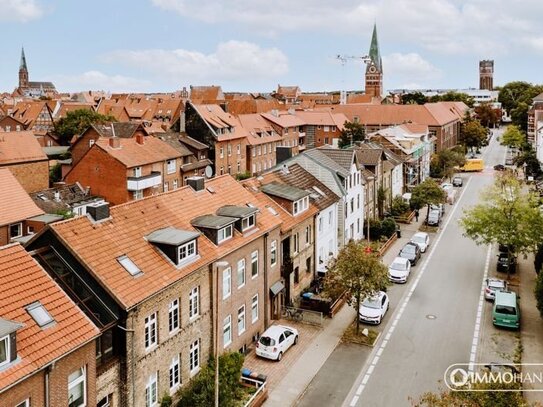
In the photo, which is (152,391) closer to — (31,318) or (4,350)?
(31,318)

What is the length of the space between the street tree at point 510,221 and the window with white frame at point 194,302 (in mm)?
23828

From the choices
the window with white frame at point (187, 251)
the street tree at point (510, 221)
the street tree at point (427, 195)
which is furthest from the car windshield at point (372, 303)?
the street tree at point (427, 195)

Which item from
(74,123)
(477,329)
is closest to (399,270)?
(477,329)

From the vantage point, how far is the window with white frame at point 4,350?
14.4 m

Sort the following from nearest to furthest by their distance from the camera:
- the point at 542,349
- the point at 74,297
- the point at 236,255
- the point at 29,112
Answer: the point at 74,297 → the point at 236,255 → the point at 542,349 → the point at 29,112

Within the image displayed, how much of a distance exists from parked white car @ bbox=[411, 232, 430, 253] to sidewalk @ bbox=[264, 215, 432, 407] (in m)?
14.7

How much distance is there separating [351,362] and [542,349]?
32.8ft

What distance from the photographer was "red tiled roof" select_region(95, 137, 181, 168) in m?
53.0

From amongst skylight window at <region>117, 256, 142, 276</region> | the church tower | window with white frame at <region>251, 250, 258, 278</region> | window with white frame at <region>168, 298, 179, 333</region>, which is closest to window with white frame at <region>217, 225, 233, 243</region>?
window with white frame at <region>251, 250, 258, 278</region>

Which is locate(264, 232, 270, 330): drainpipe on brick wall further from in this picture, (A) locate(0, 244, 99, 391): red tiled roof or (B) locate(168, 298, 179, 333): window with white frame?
(A) locate(0, 244, 99, 391): red tiled roof

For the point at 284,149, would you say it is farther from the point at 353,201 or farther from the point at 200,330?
the point at 200,330

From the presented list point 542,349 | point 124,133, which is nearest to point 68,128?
point 124,133

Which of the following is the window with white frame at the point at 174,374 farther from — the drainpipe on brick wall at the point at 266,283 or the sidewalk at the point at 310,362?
the drainpipe on brick wall at the point at 266,283

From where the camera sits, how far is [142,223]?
76.2 feet
